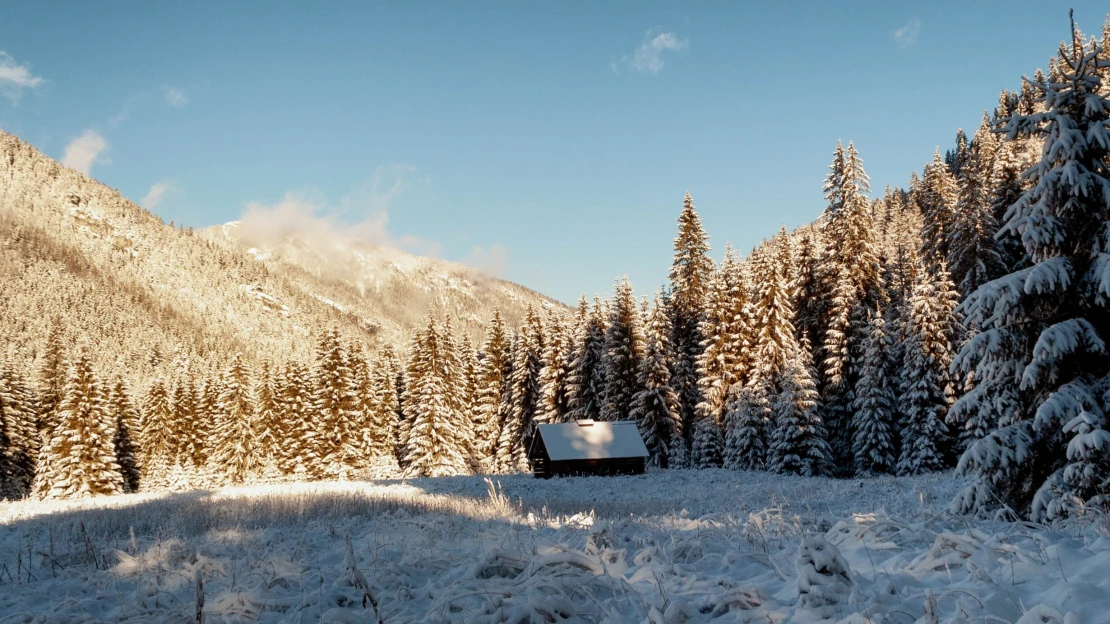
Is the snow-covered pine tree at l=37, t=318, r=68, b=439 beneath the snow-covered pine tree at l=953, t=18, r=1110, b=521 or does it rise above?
above

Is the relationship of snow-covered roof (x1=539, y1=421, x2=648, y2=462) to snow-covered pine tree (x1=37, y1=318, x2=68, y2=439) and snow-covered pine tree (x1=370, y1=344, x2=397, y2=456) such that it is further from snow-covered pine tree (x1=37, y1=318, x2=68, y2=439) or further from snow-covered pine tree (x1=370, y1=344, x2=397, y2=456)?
snow-covered pine tree (x1=37, y1=318, x2=68, y2=439)

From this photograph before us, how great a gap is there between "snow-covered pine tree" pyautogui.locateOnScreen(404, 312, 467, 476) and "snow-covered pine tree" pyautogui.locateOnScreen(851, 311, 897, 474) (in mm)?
29448

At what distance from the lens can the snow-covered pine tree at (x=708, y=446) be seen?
135ft

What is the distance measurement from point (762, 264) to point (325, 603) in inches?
1647

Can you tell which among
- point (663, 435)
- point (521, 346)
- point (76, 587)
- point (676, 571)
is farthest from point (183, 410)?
point (676, 571)

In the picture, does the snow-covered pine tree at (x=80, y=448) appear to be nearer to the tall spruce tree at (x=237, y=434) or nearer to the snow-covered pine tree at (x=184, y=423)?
the tall spruce tree at (x=237, y=434)

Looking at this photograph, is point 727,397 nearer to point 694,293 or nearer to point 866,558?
point 694,293

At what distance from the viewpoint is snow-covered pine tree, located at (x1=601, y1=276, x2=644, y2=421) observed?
1834 inches

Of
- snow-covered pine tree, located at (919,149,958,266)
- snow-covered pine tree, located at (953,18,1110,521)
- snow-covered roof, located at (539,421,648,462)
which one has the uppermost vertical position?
snow-covered pine tree, located at (919,149,958,266)

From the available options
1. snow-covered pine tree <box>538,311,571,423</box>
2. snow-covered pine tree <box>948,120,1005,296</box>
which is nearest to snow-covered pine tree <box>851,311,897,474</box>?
snow-covered pine tree <box>948,120,1005,296</box>

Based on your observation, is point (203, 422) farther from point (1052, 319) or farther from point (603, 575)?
point (1052, 319)

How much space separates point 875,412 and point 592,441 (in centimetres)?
1686

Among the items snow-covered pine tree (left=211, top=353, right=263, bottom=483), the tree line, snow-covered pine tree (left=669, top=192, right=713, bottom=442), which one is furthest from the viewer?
snow-covered pine tree (left=211, top=353, right=263, bottom=483)

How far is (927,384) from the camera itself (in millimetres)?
35188
